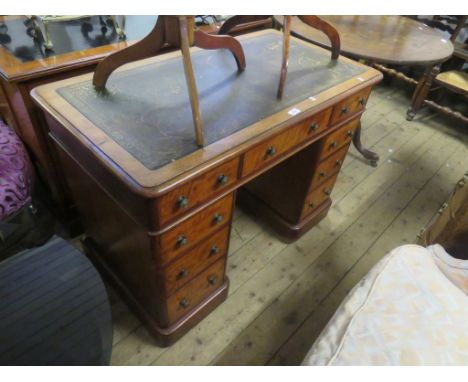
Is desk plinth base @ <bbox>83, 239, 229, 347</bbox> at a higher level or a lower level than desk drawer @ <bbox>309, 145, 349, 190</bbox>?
lower

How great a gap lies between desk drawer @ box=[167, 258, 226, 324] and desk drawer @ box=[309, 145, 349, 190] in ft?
1.97

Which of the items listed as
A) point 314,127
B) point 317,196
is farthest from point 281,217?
point 314,127

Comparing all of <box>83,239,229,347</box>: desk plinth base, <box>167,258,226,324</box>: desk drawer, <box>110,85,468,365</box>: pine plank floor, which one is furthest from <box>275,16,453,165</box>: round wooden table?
<box>83,239,229,347</box>: desk plinth base

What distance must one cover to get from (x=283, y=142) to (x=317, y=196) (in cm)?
69

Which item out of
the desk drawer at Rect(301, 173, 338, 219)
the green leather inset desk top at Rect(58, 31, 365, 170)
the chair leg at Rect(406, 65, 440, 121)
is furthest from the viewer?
the chair leg at Rect(406, 65, 440, 121)

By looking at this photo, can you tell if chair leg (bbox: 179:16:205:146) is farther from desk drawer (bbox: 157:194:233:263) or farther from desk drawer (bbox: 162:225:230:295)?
desk drawer (bbox: 162:225:230:295)

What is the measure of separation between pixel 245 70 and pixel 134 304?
105cm

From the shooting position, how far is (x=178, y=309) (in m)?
1.24

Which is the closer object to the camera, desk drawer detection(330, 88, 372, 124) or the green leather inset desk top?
the green leather inset desk top

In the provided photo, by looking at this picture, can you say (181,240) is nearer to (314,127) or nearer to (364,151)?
(314,127)

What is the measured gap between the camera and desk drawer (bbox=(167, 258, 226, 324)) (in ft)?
3.86

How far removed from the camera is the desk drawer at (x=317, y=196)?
164 centimetres

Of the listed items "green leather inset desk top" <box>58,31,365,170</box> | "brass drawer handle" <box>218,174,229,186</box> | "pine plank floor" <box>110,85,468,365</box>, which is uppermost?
"green leather inset desk top" <box>58,31,365,170</box>
